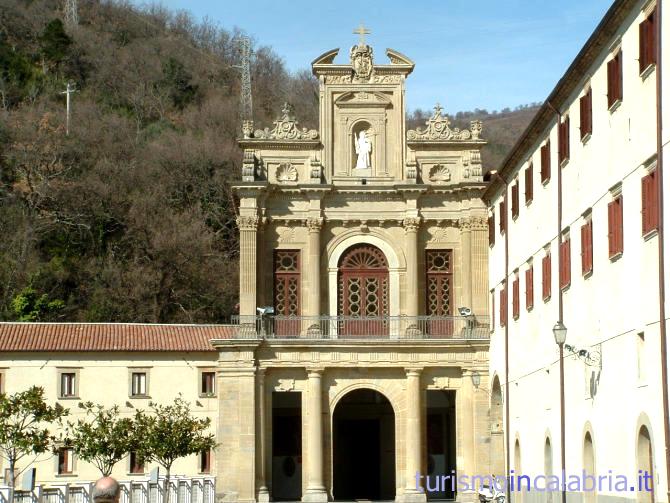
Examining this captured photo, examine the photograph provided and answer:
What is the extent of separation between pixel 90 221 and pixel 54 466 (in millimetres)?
27836

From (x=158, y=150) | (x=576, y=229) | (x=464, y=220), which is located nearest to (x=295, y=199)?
(x=464, y=220)

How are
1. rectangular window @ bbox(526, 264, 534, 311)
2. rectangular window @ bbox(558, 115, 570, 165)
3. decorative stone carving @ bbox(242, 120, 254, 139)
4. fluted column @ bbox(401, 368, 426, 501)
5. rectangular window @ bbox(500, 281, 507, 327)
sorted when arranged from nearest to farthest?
rectangular window @ bbox(558, 115, 570, 165) → rectangular window @ bbox(526, 264, 534, 311) → rectangular window @ bbox(500, 281, 507, 327) → fluted column @ bbox(401, 368, 426, 501) → decorative stone carving @ bbox(242, 120, 254, 139)

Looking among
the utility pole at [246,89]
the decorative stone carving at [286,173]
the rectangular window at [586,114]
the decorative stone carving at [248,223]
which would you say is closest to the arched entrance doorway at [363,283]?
the decorative stone carving at [286,173]

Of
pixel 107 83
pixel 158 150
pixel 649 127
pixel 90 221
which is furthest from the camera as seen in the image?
pixel 107 83

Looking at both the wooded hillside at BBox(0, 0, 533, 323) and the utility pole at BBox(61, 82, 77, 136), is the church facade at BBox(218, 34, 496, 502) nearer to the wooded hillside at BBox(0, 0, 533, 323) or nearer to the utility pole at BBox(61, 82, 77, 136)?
the wooded hillside at BBox(0, 0, 533, 323)

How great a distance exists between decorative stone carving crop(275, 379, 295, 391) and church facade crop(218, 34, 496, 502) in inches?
1.6

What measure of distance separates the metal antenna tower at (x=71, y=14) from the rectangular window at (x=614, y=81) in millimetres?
90524

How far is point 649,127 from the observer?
77.2 ft

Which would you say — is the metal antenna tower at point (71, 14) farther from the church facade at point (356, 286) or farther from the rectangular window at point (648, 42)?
the rectangular window at point (648, 42)

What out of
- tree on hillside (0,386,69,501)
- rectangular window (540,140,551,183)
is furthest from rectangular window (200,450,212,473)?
rectangular window (540,140,551,183)

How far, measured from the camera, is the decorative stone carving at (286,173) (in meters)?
46.5

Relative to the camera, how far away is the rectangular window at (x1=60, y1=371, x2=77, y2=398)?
47438mm

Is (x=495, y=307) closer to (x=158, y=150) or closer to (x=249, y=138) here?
(x=249, y=138)

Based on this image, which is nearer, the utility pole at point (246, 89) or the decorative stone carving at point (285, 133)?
the decorative stone carving at point (285, 133)
